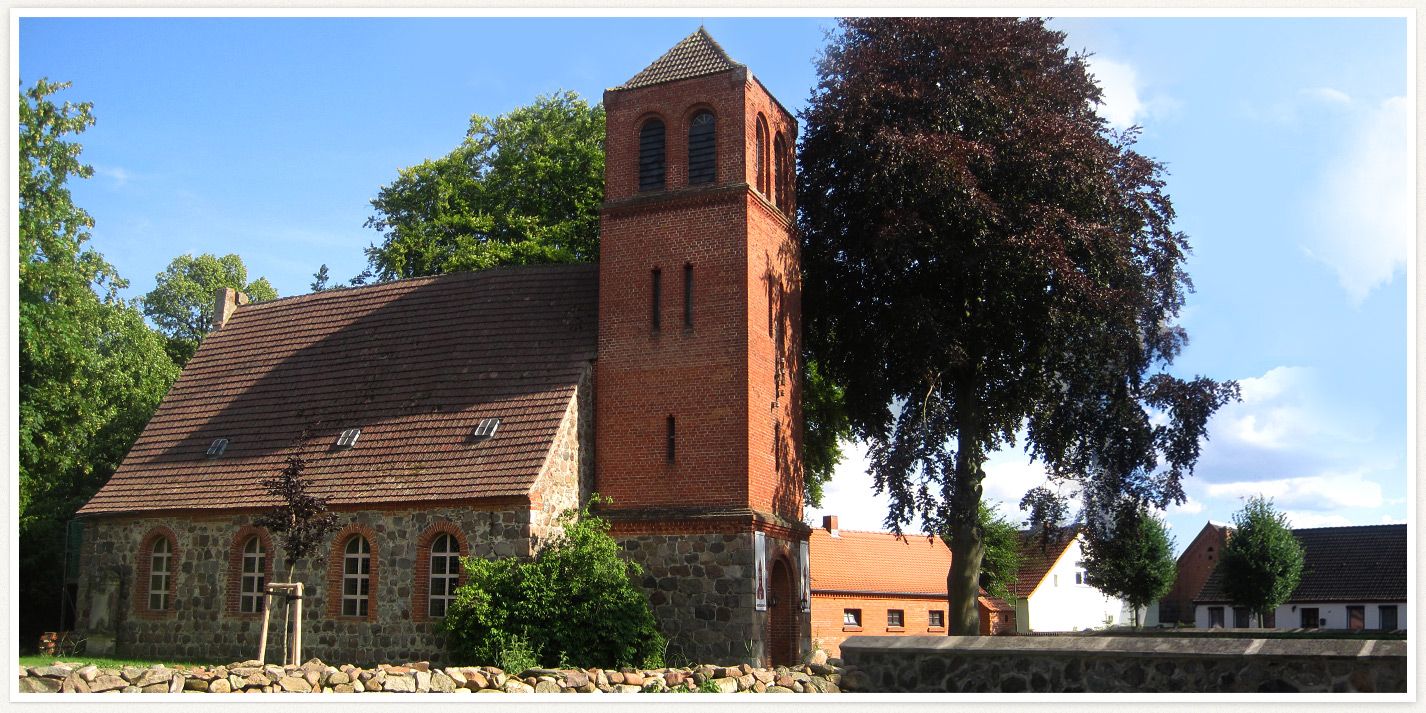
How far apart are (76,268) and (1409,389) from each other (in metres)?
22.3

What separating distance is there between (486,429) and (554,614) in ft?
13.0

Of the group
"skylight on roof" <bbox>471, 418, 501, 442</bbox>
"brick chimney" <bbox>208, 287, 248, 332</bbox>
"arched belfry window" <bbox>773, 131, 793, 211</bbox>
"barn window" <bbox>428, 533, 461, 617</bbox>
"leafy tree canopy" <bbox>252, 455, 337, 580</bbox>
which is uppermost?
"arched belfry window" <bbox>773, 131, 793, 211</bbox>

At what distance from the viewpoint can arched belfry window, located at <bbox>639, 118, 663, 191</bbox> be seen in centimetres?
2302

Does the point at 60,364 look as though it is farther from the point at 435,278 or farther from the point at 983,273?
the point at 983,273

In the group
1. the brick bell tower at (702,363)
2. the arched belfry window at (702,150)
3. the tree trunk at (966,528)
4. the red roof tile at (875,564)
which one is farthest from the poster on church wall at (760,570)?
the red roof tile at (875,564)

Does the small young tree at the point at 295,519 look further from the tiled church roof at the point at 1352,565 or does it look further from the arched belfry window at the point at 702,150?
the tiled church roof at the point at 1352,565

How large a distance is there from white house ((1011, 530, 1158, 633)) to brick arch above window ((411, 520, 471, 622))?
3435 cm

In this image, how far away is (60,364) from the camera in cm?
2420

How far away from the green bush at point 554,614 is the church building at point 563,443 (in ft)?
1.87

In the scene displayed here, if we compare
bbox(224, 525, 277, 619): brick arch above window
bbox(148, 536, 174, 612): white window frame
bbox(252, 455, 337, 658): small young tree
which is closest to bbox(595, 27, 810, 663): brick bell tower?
bbox(252, 455, 337, 658): small young tree

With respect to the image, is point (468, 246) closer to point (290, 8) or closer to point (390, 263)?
point (390, 263)

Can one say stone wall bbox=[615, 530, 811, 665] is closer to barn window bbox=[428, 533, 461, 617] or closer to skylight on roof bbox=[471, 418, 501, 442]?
barn window bbox=[428, 533, 461, 617]

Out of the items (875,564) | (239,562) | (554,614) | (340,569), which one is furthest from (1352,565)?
(239,562)

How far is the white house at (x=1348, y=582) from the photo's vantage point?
4562cm
